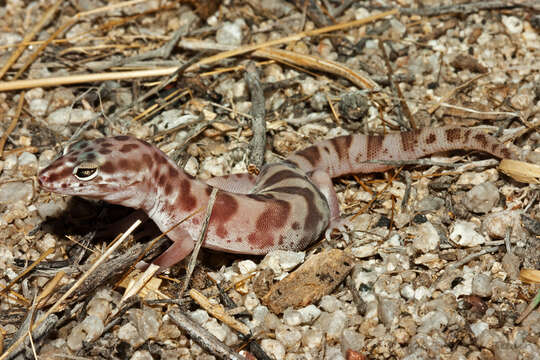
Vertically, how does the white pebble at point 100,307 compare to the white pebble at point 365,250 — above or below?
above

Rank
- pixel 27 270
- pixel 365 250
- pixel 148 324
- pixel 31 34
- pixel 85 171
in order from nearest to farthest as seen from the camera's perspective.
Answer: pixel 148 324 → pixel 85 171 → pixel 27 270 → pixel 365 250 → pixel 31 34

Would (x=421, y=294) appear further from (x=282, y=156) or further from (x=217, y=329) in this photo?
(x=282, y=156)

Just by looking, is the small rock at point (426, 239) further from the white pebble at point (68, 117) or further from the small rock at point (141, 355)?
the white pebble at point (68, 117)

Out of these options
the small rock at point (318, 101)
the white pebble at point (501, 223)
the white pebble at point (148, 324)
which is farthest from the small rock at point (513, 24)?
the white pebble at point (148, 324)

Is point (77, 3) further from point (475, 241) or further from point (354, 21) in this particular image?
point (475, 241)

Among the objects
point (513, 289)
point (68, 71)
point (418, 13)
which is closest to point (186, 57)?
point (68, 71)

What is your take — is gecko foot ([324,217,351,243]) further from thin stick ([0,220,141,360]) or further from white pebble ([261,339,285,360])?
thin stick ([0,220,141,360])

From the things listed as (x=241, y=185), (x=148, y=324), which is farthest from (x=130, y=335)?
(x=241, y=185)
